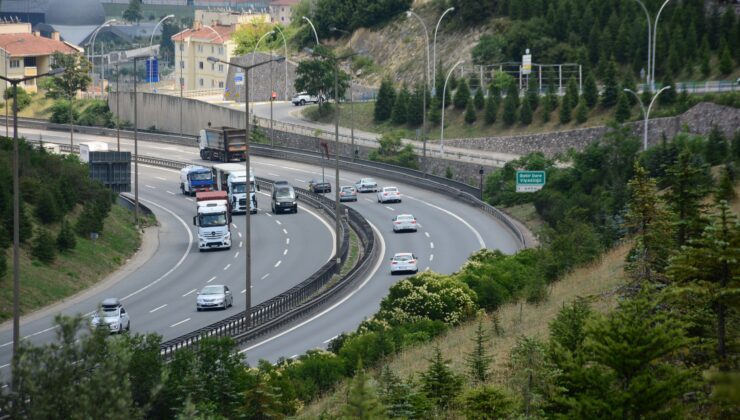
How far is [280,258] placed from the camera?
71.2 metres

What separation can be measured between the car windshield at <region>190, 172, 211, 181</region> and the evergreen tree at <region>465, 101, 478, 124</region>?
85.9 feet

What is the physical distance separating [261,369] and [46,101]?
4449 inches

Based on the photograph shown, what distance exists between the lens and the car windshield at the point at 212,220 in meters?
72.5

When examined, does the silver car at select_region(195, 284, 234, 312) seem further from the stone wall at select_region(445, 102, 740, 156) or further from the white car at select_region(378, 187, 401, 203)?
the stone wall at select_region(445, 102, 740, 156)

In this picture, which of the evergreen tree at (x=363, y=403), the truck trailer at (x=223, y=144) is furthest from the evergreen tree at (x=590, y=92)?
the evergreen tree at (x=363, y=403)

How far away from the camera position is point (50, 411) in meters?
22.7

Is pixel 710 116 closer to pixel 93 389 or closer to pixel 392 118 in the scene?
pixel 392 118

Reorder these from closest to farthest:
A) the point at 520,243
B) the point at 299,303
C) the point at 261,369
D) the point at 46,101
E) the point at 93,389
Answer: the point at 93,389 → the point at 261,369 → the point at 299,303 → the point at 520,243 → the point at 46,101

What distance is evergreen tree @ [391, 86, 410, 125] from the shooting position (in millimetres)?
113500

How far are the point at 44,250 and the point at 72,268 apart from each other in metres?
2.03

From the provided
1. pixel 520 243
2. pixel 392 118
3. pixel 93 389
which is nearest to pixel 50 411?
pixel 93 389

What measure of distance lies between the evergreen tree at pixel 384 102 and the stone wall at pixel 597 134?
10.8 metres

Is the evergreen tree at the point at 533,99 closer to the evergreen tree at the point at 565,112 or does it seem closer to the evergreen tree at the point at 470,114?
the evergreen tree at the point at 565,112

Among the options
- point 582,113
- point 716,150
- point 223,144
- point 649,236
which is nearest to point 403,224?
point 716,150
